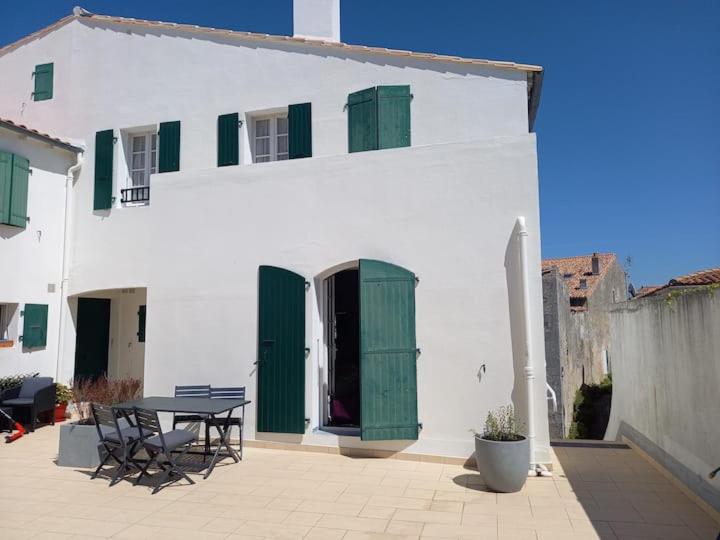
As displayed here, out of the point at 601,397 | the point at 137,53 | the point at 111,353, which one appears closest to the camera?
the point at 137,53

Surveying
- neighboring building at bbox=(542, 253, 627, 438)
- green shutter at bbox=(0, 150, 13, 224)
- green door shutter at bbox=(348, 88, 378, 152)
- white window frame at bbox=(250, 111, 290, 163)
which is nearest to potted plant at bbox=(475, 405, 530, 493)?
green door shutter at bbox=(348, 88, 378, 152)

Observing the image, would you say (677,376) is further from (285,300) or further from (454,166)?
(285,300)

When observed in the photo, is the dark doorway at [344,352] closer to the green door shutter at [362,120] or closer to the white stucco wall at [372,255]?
the white stucco wall at [372,255]

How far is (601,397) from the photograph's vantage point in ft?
53.3

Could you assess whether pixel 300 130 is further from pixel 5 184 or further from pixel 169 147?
pixel 5 184

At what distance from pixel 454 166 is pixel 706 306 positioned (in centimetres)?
337

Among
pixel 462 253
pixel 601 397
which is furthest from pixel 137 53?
pixel 601 397

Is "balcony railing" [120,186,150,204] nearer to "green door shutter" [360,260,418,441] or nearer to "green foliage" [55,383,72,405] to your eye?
"green foliage" [55,383,72,405]

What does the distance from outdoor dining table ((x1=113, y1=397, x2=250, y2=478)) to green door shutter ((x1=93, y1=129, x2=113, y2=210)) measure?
5095mm

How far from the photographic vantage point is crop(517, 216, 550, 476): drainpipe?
20.6 ft

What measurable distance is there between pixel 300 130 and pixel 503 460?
6469 mm

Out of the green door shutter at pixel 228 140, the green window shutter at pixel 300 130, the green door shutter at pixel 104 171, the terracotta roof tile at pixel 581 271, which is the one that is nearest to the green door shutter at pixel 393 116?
the green window shutter at pixel 300 130

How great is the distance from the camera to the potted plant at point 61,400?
958cm

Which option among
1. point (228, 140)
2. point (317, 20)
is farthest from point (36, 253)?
point (317, 20)
